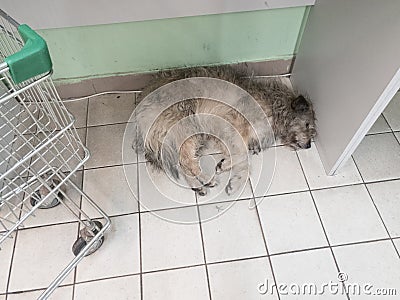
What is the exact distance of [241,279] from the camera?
3.60ft

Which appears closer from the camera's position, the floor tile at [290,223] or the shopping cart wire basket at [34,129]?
the shopping cart wire basket at [34,129]

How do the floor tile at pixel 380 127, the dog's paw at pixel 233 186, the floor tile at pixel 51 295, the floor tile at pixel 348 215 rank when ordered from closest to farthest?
the floor tile at pixel 51 295 < the floor tile at pixel 348 215 < the dog's paw at pixel 233 186 < the floor tile at pixel 380 127

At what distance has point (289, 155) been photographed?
1.36 meters

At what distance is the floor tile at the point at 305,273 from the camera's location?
3.52ft

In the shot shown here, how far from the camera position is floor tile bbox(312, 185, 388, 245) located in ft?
3.85

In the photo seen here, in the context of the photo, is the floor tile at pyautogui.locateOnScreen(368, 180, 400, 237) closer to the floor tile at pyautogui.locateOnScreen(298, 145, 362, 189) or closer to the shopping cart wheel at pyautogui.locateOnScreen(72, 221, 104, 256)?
the floor tile at pyautogui.locateOnScreen(298, 145, 362, 189)

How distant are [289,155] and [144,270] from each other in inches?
28.1

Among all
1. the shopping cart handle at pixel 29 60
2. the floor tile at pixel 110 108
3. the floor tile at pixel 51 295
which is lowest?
the floor tile at pixel 51 295

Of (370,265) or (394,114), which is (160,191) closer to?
(370,265)

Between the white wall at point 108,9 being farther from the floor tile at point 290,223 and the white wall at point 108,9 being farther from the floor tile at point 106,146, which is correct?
the floor tile at point 290,223

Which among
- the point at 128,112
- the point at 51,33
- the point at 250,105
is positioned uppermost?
the point at 51,33

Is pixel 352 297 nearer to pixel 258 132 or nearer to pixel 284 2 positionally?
A: pixel 258 132

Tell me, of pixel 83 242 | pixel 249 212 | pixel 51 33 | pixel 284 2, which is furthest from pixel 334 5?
pixel 83 242

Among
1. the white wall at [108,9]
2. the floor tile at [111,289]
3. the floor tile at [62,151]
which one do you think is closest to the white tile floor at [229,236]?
the floor tile at [111,289]
